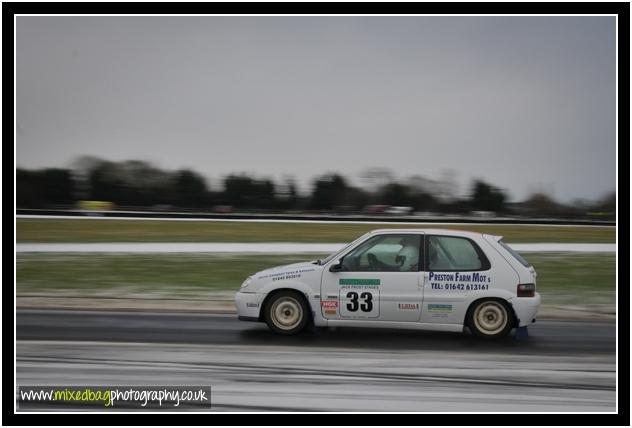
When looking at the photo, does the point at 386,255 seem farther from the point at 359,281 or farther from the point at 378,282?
the point at 359,281

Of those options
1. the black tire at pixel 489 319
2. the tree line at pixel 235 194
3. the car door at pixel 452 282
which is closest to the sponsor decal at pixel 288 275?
the car door at pixel 452 282

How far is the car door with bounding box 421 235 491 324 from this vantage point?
832 centimetres

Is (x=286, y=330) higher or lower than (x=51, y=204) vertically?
lower

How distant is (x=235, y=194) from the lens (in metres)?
48.2

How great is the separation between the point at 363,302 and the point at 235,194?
132 feet

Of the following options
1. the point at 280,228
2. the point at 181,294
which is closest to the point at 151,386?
the point at 181,294

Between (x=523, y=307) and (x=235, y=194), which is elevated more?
(x=235, y=194)

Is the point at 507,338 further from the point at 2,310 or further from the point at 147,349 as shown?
the point at 2,310

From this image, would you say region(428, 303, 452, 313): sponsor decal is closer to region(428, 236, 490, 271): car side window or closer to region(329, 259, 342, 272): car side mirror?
region(428, 236, 490, 271): car side window

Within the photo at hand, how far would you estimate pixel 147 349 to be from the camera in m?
8.01

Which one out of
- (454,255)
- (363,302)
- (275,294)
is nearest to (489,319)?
(454,255)

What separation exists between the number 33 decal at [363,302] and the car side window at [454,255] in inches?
33.1

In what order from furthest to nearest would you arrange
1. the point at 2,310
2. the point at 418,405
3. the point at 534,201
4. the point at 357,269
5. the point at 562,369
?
the point at 534,201 < the point at 2,310 < the point at 357,269 < the point at 562,369 < the point at 418,405

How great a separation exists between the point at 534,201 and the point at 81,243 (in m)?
30.8
